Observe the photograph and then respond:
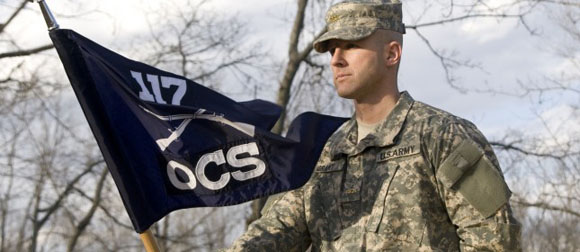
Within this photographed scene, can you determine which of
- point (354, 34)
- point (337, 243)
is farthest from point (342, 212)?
point (354, 34)

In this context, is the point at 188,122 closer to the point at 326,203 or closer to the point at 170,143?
the point at 170,143

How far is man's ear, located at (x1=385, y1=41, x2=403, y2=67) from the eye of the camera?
505 cm

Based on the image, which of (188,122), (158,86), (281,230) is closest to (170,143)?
(188,122)

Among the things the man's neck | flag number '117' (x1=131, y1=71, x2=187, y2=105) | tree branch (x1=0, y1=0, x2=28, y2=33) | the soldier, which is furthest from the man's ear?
tree branch (x1=0, y1=0, x2=28, y2=33)

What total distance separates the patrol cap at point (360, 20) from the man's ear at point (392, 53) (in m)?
0.08

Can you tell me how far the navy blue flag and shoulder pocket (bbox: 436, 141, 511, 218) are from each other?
82 cm

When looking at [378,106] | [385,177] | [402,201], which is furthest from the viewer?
[378,106]

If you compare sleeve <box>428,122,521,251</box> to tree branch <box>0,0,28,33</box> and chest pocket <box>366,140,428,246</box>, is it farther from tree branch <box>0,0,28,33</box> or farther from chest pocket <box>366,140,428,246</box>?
tree branch <box>0,0,28,33</box>

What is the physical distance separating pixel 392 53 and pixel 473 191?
836 mm

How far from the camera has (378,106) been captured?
201 inches

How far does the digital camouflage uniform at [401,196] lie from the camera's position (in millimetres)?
4621

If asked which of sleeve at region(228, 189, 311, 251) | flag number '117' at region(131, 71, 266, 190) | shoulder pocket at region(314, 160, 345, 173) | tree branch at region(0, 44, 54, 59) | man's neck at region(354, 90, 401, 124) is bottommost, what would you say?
sleeve at region(228, 189, 311, 251)

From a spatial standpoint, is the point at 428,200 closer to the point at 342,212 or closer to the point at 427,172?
the point at 427,172

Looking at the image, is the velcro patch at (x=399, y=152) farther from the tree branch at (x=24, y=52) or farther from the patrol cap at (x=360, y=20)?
the tree branch at (x=24, y=52)
